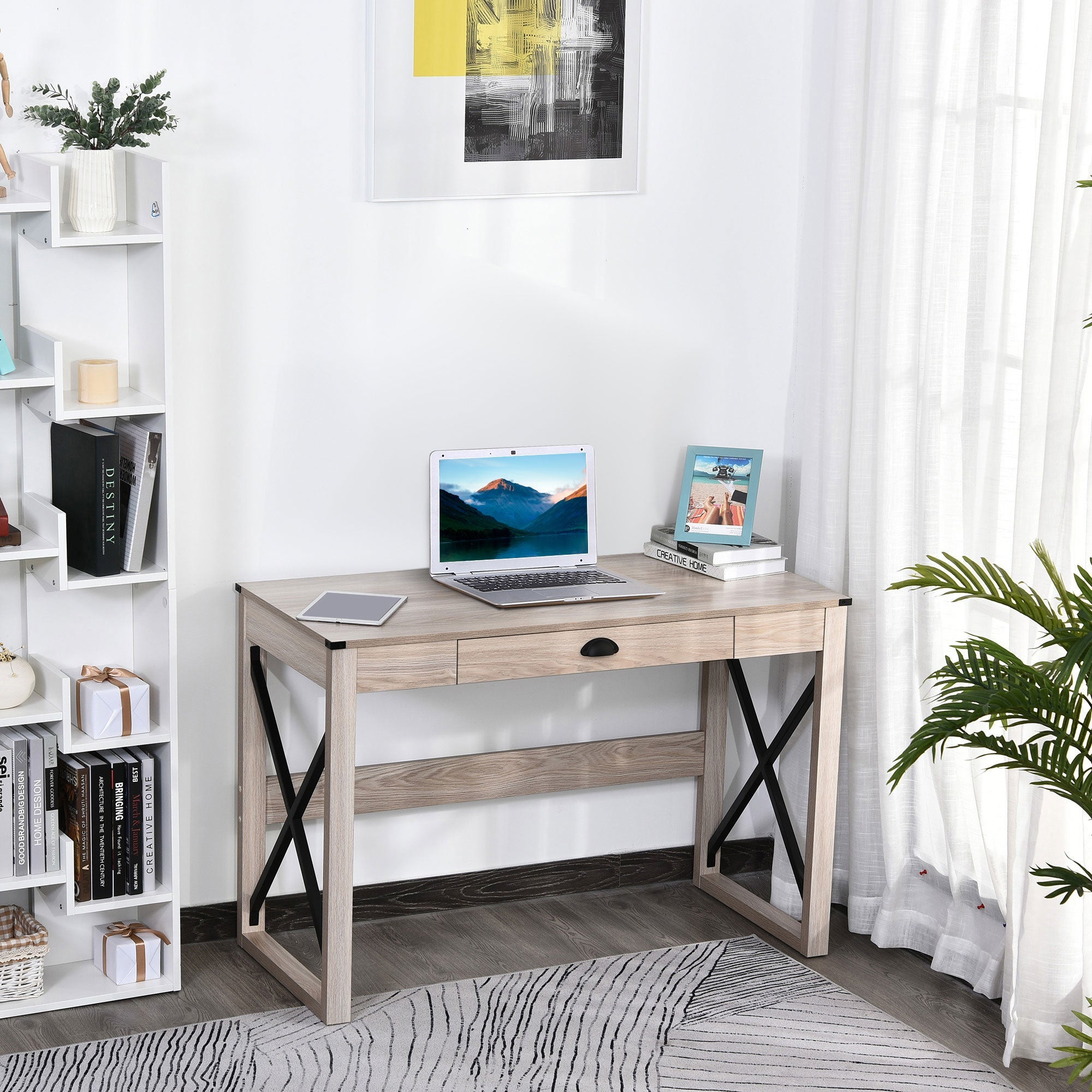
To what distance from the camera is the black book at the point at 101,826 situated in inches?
116

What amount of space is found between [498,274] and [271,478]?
669 millimetres

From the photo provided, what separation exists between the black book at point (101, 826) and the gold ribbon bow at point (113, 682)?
83 mm

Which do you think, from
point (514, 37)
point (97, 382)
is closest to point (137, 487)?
point (97, 382)

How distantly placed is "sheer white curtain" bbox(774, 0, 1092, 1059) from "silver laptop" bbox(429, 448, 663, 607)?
0.52 m

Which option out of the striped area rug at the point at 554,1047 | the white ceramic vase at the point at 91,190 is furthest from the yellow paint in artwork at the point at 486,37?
the striped area rug at the point at 554,1047

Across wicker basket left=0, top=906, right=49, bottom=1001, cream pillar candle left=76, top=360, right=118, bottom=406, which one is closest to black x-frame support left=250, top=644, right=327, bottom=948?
wicker basket left=0, top=906, right=49, bottom=1001

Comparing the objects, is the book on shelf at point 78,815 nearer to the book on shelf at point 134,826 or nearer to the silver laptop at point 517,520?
the book on shelf at point 134,826

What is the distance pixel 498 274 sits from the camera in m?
3.33

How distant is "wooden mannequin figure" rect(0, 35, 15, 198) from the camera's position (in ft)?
8.93

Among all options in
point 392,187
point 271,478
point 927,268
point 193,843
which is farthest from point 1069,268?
point 193,843

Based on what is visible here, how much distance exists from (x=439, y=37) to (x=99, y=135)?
76cm

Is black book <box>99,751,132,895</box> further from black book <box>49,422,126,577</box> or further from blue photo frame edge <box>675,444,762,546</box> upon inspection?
blue photo frame edge <box>675,444,762,546</box>

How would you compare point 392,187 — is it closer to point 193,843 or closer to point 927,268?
point 927,268

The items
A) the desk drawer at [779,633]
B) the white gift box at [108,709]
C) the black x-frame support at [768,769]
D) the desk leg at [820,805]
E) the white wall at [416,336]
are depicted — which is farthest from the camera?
the black x-frame support at [768,769]
